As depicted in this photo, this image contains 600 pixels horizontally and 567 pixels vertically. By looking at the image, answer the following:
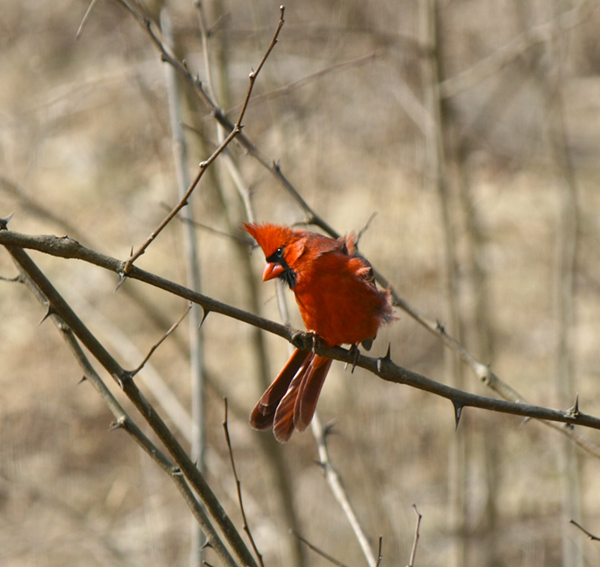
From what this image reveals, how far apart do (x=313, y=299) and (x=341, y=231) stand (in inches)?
230

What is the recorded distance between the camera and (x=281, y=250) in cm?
282

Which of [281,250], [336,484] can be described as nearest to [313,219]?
[281,250]

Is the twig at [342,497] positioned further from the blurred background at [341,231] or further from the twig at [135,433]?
the blurred background at [341,231]

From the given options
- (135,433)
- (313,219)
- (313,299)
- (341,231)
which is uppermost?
(341,231)

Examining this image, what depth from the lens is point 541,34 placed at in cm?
532

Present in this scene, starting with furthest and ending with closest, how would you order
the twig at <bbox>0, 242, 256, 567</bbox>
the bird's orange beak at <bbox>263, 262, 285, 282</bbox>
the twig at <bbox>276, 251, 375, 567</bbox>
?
the bird's orange beak at <bbox>263, 262, 285, 282</bbox>
the twig at <bbox>276, 251, 375, 567</bbox>
the twig at <bbox>0, 242, 256, 567</bbox>

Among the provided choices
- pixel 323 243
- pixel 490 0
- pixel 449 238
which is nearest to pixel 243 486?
pixel 449 238

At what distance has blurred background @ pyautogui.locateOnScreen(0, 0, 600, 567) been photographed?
5.11m

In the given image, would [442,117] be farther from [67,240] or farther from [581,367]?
[581,367]

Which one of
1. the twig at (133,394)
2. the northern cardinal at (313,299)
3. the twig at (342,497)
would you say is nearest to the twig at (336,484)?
the twig at (342,497)

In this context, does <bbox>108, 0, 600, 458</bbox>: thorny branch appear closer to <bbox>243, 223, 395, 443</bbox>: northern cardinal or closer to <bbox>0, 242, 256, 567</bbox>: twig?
<bbox>243, 223, 395, 443</bbox>: northern cardinal

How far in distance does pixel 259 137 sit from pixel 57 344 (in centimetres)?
358

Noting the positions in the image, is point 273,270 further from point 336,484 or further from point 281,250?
point 336,484

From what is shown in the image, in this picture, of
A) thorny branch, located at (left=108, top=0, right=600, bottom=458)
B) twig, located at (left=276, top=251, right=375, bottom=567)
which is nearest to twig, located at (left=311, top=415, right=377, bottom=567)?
twig, located at (left=276, top=251, right=375, bottom=567)
